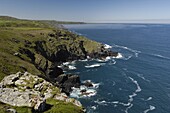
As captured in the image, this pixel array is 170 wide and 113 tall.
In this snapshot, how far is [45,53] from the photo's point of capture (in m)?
151

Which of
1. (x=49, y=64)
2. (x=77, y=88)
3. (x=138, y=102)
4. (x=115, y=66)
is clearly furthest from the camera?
(x=115, y=66)

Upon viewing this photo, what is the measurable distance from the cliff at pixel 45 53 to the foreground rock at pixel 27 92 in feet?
32.4

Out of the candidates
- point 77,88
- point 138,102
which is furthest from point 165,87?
point 77,88

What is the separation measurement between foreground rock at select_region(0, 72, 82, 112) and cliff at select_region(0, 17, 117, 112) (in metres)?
9.88

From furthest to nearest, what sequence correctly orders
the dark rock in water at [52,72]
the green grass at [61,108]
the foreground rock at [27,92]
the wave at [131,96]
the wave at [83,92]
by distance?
the dark rock in water at [52,72]
the wave at [83,92]
the wave at [131,96]
the green grass at [61,108]
the foreground rock at [27,92]

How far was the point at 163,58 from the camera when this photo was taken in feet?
542

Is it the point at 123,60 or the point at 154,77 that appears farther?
the point at 123,60

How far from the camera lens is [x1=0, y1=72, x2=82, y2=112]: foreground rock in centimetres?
5325

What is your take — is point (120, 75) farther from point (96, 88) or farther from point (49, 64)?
point (49, 64)

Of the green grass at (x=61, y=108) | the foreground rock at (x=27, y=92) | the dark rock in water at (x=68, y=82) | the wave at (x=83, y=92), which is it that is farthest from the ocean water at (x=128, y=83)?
the green grass at (x=61, y=108)

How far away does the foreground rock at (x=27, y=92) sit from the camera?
5325cm

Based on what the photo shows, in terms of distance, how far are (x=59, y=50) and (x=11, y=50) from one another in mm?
50813

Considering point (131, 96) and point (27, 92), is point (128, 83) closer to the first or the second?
point (131, 96)

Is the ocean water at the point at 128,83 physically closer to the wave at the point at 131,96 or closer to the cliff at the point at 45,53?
the wave at the point at 131,96
